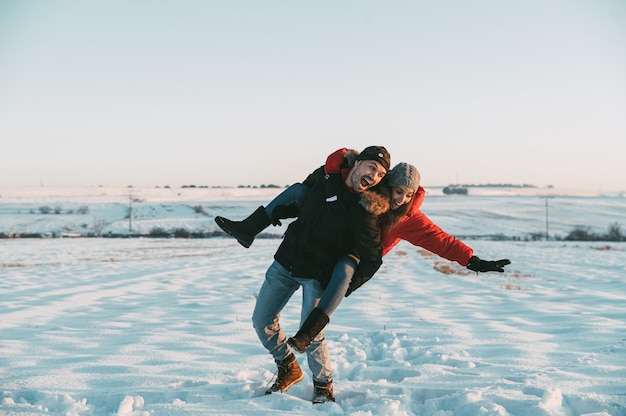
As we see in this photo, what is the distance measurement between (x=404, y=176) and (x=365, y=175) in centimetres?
28

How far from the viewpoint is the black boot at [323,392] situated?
4004 mm

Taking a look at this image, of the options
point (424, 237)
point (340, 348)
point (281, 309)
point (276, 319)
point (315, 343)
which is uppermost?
point (424, 237)

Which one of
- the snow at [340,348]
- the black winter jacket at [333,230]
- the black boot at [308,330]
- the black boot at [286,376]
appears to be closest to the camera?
the black boot at [308,330]

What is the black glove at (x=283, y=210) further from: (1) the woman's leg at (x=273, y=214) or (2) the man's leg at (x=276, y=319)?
(2) the man's leg at (x=276, y=319)

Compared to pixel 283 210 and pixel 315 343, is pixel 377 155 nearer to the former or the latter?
pixel 283 210

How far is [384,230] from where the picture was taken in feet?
12.7

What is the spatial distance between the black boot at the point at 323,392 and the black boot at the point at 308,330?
0.56 meters

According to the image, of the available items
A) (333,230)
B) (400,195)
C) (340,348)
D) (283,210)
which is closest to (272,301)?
(283,210)

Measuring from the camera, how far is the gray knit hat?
372 centimetres

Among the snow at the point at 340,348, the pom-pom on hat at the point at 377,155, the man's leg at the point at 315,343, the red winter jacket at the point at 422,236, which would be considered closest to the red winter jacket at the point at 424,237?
the red winter jacket at the point at 422,236

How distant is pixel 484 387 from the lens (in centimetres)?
423

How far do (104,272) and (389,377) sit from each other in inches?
479

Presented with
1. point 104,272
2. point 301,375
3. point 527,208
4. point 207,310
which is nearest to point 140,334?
point 207,310

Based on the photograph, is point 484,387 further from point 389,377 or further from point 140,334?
point 140,334
